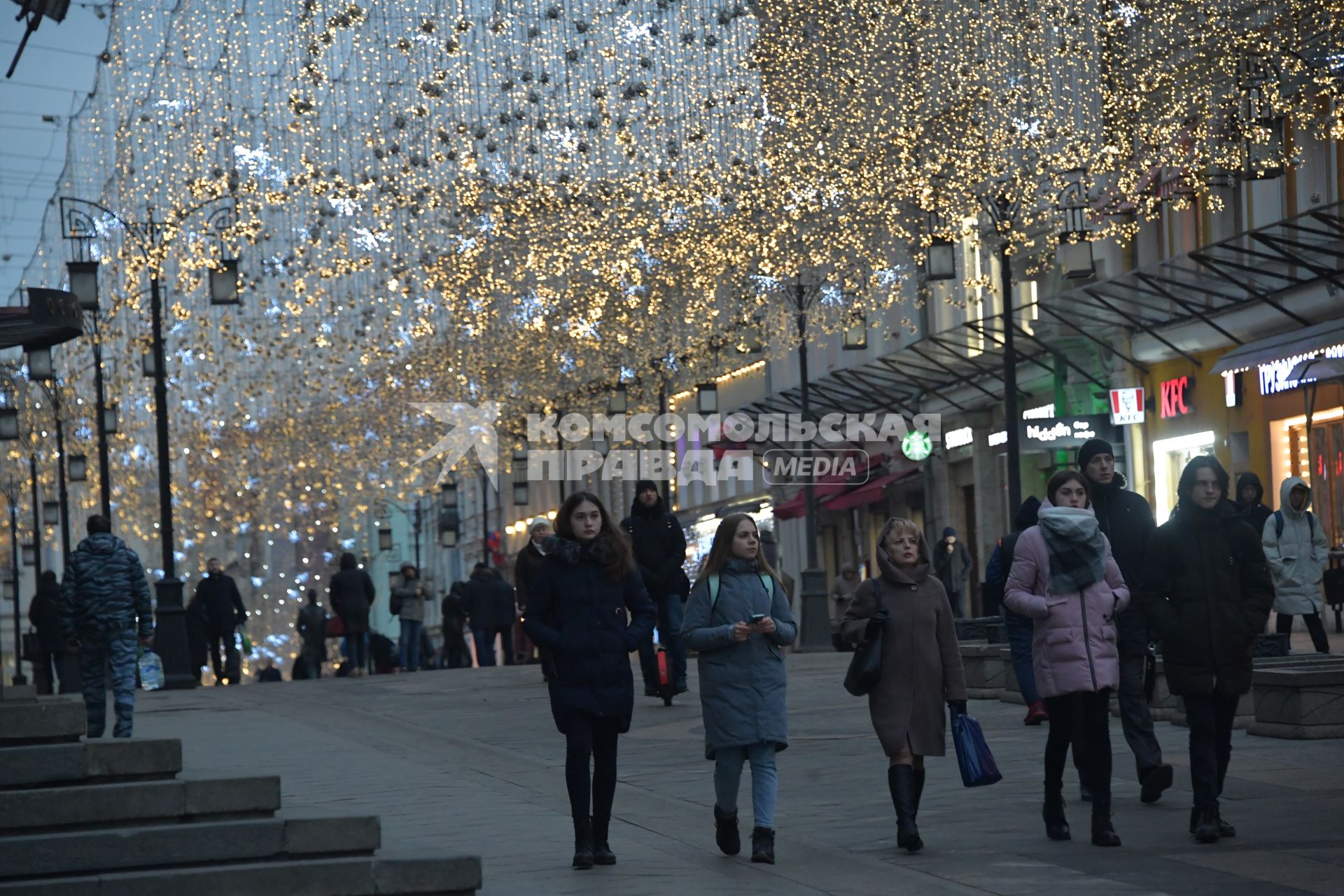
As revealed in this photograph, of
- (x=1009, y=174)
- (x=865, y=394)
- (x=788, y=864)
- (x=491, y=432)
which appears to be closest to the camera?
(x=788, y=864)

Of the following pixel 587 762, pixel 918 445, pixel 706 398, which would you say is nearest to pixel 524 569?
pixel 587 762

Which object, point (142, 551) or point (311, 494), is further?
point (142, 551)

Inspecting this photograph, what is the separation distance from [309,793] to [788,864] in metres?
4.21

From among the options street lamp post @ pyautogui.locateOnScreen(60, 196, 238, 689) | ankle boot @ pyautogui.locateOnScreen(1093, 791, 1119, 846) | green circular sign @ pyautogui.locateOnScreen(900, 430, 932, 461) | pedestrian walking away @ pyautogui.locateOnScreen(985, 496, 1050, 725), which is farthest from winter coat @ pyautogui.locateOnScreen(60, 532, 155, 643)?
green circular sign @ pyautogui.locateOnScreen(900, 430, 932, 461)

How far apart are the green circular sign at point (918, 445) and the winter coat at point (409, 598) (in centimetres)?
1470

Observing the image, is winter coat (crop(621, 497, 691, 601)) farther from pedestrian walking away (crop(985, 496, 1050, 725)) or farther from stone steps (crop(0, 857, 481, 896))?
stone steps (crop(0, 857, 481, 896))

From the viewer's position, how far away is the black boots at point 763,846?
31.6ft

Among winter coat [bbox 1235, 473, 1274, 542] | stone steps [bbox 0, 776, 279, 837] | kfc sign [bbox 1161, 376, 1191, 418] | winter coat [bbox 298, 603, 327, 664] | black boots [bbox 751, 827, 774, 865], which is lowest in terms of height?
black boots [bbox 751, 827, 774, 865]

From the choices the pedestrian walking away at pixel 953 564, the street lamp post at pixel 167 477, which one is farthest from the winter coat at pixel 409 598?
the pedestrian walking away at pixel 953 564

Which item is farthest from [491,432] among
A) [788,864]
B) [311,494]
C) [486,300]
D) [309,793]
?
[788,864]

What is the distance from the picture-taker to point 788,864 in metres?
9.69

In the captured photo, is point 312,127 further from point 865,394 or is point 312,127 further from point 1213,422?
point 865,394

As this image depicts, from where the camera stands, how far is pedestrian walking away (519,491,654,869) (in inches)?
393

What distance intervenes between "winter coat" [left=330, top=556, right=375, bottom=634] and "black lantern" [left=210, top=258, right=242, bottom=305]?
400cm
